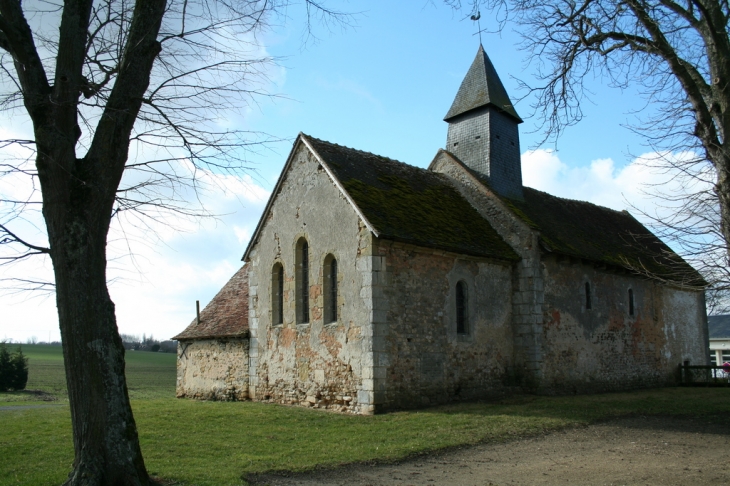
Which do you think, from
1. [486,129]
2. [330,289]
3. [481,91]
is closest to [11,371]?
[330,289]

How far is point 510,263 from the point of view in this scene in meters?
17.5

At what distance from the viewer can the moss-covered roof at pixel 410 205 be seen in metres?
14.7

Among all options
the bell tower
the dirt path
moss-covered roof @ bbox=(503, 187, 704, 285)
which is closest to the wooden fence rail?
moss-covered roof @ bbox=(503, 187, 704, 285)

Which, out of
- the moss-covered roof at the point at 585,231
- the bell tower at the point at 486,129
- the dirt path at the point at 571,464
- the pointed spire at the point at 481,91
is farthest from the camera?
the pointed spire at the point at 481,91

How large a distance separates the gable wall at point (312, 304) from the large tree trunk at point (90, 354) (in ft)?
25.0

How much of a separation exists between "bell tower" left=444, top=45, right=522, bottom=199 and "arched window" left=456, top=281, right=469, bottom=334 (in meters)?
5.36

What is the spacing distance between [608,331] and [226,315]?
42.2 ft

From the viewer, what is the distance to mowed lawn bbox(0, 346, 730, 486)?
847 cm

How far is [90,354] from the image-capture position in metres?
6.49

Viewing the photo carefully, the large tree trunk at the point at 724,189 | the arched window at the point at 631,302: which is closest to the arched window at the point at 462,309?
the large tree trunk at the point at 724,189

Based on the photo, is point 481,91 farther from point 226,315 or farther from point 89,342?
point 89,342

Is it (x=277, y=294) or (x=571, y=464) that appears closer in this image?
(x=571, y=464)

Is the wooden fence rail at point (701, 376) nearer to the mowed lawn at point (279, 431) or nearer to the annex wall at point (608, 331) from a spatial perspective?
the annex wall at point (608, 331)

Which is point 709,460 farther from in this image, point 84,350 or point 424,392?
point 84,350
